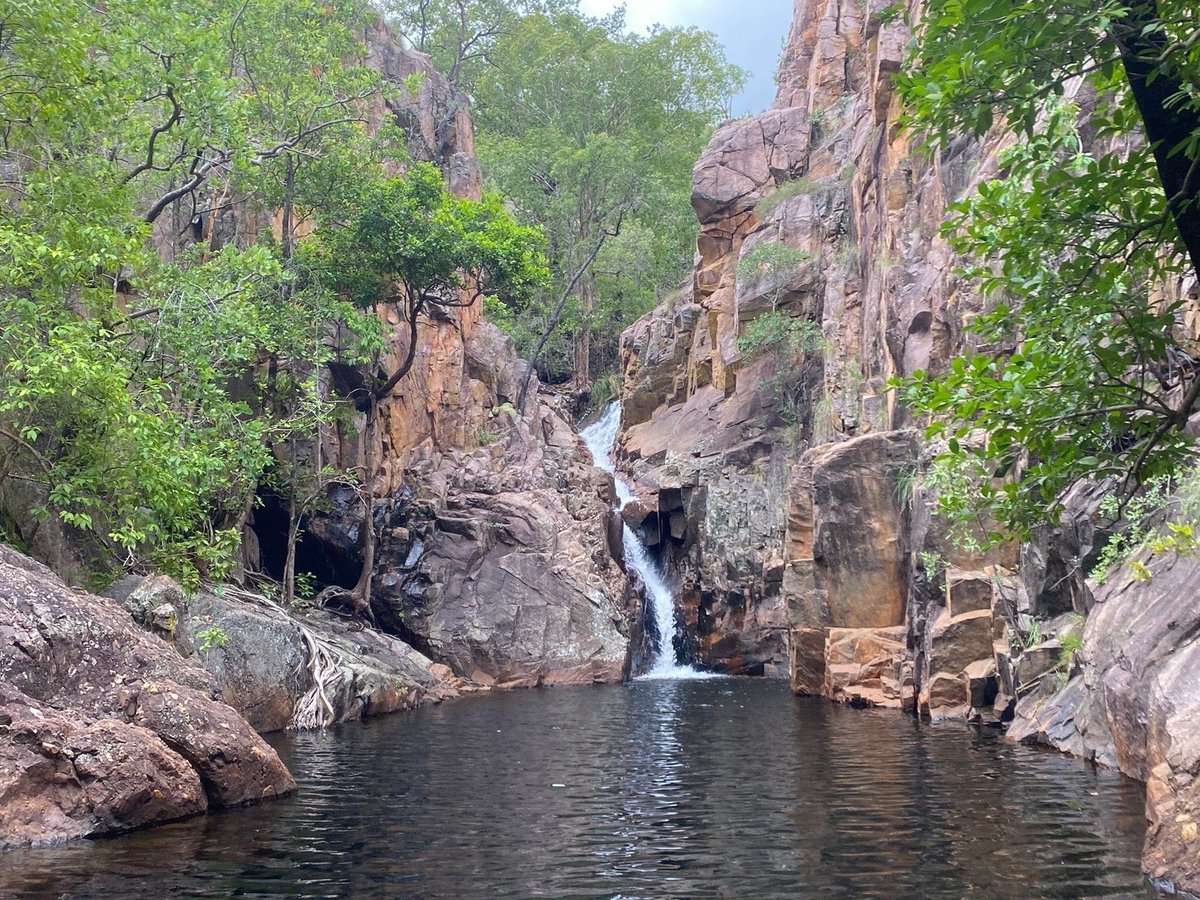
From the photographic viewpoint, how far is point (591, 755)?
19.4 m

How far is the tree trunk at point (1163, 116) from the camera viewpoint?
269 inches

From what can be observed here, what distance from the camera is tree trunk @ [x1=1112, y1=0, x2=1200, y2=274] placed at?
6828 millimetres

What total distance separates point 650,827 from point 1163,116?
32.6 ft

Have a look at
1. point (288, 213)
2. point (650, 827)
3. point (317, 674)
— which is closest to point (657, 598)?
point (317, 674)

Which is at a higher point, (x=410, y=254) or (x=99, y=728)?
(x=410, y=254)

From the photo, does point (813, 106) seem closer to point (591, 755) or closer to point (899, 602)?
point (899, 602)

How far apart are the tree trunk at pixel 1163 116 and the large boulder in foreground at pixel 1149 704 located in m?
5.66

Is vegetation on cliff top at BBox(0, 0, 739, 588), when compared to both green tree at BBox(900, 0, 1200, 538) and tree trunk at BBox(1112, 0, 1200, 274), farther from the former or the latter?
tree trunk at BBox(1112, 0, 1200, 274)

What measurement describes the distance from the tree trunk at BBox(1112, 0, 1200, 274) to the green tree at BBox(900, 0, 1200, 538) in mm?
12

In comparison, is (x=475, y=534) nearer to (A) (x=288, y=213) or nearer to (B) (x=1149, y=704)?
(A) (x=288, y=213)

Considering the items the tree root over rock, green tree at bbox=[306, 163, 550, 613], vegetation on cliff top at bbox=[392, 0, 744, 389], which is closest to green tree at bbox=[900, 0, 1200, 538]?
the tree root over rock

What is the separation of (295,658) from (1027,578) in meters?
17.5

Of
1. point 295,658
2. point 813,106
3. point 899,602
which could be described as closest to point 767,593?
point 899,602

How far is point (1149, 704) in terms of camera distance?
1210 centimetres
